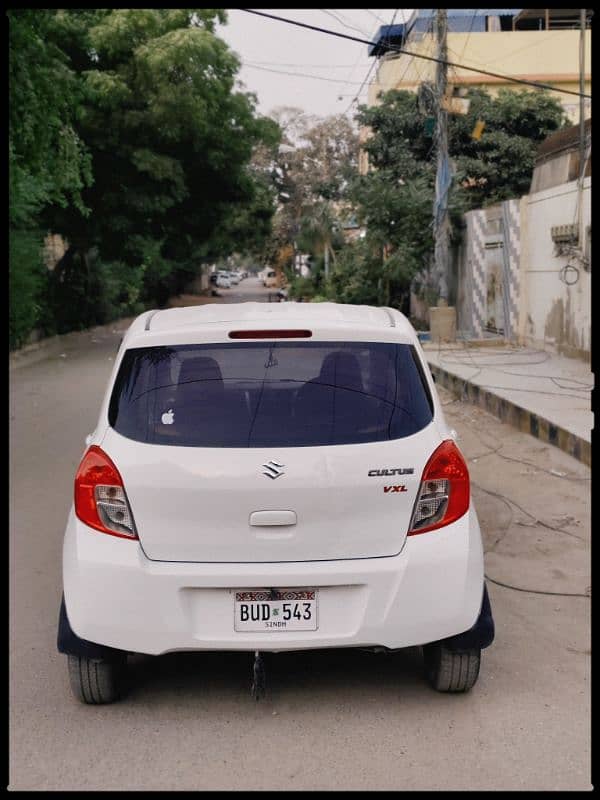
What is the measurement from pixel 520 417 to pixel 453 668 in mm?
7489

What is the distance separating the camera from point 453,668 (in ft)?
13.4

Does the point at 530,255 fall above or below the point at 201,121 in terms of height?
below

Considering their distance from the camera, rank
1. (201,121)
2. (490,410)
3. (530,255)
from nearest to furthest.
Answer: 1. (490,410)
2. (530,255)
3. (201,121)

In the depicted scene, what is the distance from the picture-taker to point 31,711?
4074 mm

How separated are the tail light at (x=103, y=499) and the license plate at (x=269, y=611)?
49cm

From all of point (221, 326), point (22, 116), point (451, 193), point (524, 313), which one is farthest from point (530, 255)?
point (221, 326)

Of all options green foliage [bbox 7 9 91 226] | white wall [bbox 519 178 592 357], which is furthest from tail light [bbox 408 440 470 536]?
white wall [bbox 519 178 592 357]

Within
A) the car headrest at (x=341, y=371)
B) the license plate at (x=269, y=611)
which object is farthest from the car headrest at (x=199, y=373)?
the license plate at (x=269, y=611)

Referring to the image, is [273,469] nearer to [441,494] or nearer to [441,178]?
[441,494]

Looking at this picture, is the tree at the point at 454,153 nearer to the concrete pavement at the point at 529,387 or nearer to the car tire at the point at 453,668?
the concrete pavement at the point at 529,387

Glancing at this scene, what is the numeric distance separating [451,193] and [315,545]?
21.0 meters

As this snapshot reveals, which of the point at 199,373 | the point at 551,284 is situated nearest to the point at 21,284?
the point at 551,284

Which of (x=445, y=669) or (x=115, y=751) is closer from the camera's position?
(x=115, y=751)
